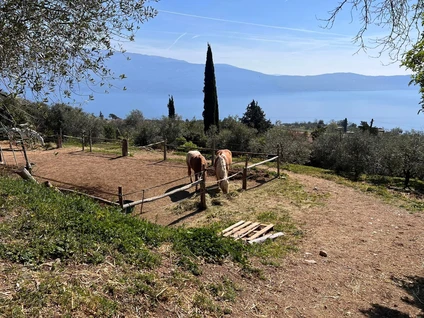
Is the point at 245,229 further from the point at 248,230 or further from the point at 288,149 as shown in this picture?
the point at 288,149

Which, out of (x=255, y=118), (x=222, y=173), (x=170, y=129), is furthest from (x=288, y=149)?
(x=255, y=118)

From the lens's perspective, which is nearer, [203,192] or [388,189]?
[203,192]

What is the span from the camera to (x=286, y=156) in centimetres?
1728

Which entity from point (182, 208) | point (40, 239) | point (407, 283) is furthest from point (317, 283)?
point (182, 208)

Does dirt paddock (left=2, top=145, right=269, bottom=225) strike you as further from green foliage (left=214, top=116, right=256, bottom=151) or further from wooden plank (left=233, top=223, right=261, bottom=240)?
green foliage (left=214, top=116, right=256, bottom=151)

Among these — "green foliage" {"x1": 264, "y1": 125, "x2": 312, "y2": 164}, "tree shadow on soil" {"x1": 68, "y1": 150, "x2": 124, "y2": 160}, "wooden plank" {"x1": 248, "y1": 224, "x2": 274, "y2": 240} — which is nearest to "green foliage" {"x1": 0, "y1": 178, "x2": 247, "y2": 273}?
"wooden plank" {"x1": 248, "y1": 224, "x2": 274, "y2": 240}

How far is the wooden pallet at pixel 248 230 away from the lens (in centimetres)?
615

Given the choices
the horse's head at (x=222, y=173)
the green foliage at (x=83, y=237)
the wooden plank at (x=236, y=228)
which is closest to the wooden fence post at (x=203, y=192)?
the horse's head at (x=222, y=173)

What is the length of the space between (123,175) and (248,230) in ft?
24.2

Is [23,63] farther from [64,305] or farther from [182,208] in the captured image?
[182,208]

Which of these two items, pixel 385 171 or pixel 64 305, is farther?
pixel 385 171

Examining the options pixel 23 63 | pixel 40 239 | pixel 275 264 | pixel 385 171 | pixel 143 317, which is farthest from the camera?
pixel 385 171

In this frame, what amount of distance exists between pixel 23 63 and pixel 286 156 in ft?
49.0

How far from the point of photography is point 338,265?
5.27 metres
